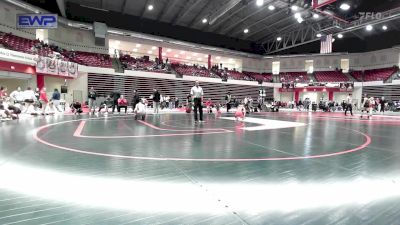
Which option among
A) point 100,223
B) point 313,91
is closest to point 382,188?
point 100,223

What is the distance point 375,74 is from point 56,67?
37.0 m

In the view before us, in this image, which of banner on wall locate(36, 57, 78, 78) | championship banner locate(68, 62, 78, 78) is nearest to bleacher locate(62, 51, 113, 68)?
championship banner locate(68, 62, 78, 78)

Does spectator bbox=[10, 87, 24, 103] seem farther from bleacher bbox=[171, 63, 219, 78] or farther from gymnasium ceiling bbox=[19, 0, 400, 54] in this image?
bleacher bbox=[171, 63, 219, 78]

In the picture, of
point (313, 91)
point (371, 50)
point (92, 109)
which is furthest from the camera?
point (313, 91)

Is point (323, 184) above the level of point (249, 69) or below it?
below

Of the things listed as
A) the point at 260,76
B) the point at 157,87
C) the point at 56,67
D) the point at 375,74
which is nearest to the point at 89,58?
the point at 56,67

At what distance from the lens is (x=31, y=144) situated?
5039 mm

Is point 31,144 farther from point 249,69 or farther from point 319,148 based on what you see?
point 249,69

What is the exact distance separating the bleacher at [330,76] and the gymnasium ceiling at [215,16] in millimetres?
3903

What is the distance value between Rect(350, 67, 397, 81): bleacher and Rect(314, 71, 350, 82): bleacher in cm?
147

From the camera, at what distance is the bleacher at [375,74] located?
3216 centimetres

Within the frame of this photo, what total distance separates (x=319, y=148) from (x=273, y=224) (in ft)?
11.9

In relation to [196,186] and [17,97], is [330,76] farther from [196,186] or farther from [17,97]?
[196,186]

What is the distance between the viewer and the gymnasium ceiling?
2373cm
